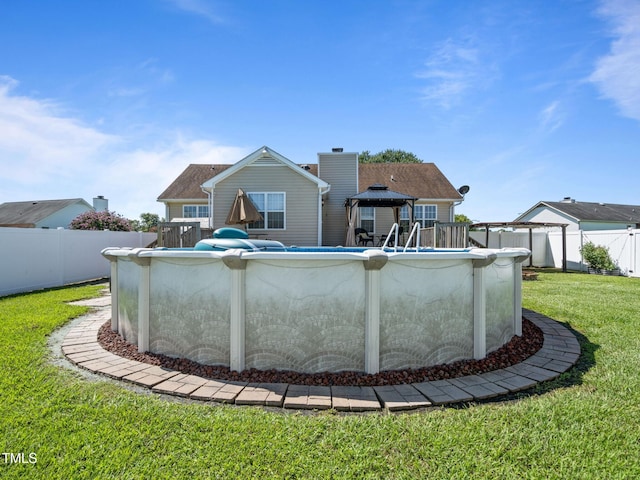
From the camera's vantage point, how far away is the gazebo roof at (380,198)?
1227cm

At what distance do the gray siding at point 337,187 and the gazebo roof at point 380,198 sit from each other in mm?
1379

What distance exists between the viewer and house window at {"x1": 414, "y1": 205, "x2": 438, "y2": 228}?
16.6 meters

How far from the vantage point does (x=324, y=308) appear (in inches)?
122

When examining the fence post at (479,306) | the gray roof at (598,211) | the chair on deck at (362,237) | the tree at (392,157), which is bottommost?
the fence post at (479,306)

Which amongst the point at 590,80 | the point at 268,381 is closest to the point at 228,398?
the point at 268,381

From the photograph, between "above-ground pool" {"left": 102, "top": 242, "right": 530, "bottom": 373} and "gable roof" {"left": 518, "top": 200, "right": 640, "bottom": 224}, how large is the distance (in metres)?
29.8

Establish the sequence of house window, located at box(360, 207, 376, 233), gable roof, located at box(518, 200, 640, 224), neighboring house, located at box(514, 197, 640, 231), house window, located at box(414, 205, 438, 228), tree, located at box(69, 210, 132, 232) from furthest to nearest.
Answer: gable roof, located at box(518, 200, 640, 224)
neighboring house, located at box(514, 197, 640, 231)
tree, located at box(69, 210, 132, 232)
house window, located at box(414, 205, 438, 228)
house window, located at box(360, 207, 376, 233)

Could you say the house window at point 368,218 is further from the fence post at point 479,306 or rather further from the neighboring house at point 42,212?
the neighboring house at point 42,212

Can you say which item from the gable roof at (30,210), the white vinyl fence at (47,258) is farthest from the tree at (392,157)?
the white vinyl fence at (47,258)

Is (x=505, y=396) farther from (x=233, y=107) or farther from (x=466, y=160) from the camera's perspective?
(x=466, y=160)

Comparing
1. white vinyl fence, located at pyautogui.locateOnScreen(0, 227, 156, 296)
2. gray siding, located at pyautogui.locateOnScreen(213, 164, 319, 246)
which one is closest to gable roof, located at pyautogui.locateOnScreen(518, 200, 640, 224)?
gray siding, located at pyautogui.locateOnScreen(213, 164, 319, 246)

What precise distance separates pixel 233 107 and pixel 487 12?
799 cm

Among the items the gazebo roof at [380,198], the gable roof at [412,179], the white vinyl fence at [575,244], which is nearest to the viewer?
the gazebo roof at [380,198]

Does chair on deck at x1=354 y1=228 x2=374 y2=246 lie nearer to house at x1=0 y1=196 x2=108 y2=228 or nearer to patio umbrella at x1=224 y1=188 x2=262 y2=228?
patio umbrella at x1=224 y1=188 x2=262 y2=228
